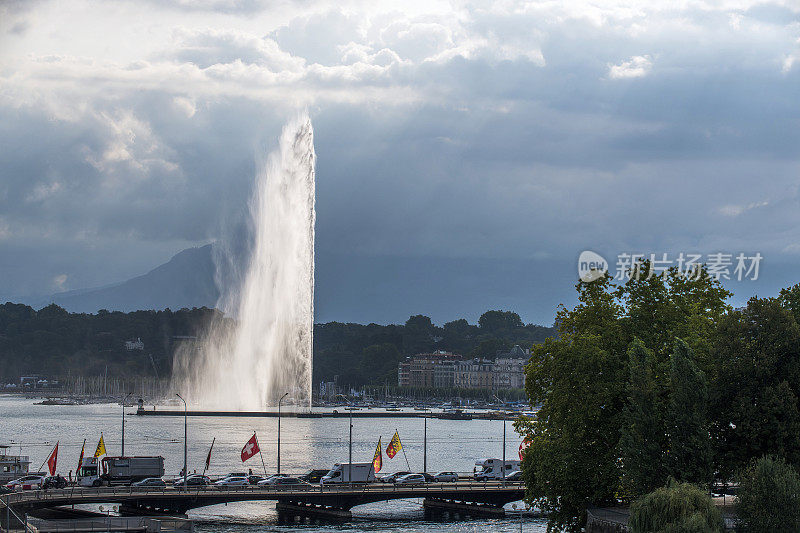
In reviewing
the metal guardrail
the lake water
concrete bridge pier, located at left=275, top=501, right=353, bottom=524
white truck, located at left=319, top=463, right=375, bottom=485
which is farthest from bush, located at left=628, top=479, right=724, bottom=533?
white truck, located at left=319, top=463, right=375, bottom=485

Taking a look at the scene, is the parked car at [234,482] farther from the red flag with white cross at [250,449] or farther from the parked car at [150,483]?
the parked car at [150,483]

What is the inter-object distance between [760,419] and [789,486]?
12.1 ft

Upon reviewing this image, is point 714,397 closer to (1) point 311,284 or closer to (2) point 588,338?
(2) point 588,338

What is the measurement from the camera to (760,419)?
3666 cm

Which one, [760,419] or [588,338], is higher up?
[588,338]

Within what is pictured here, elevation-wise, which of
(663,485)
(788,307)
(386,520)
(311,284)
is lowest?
(386,520)

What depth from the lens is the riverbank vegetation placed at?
36.8 meters

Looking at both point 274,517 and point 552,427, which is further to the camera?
point 274,517

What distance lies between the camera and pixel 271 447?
123 metres

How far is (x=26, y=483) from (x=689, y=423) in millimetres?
42786

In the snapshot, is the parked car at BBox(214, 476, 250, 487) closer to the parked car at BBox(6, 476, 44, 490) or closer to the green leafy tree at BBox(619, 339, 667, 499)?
the parked car at BBox(6, 476, 44, 490)

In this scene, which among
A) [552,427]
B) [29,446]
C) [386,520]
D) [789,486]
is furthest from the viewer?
[29,446]

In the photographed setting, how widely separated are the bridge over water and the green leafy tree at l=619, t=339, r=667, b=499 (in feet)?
89.8

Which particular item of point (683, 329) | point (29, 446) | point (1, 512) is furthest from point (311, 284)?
point (683, 329)
